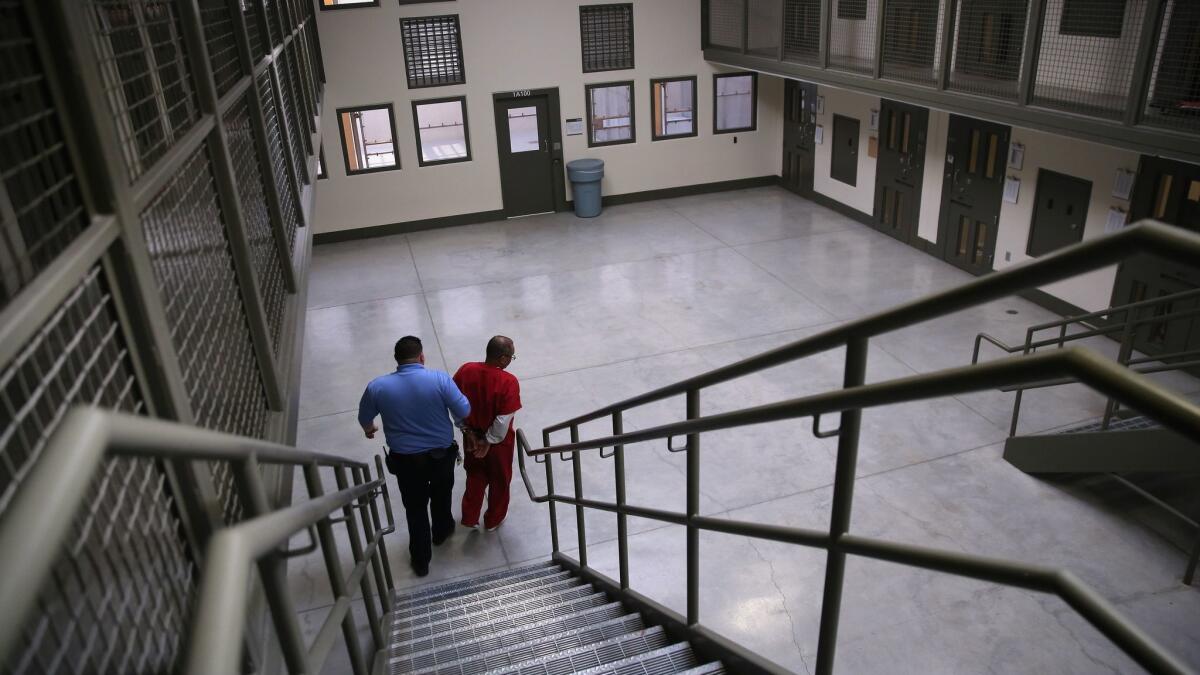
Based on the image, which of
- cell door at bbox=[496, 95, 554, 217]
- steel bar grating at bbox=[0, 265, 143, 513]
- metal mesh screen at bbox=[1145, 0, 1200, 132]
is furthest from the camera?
cell door at bbox=[496, 95, 554, 217]

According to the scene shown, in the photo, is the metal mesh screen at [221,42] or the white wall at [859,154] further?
the white wall at [859,154]

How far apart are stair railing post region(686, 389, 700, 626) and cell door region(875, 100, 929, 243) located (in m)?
9.20

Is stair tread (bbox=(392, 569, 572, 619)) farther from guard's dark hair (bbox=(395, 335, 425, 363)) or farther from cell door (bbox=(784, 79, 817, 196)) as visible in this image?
cell door (bbox=(784, 79, 817, 196))

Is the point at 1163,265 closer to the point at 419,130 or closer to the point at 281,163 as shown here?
the point at 281,163

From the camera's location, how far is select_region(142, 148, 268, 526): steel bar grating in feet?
6.45

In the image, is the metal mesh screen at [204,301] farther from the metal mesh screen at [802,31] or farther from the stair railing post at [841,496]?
the metal mesh screen at [802,31]

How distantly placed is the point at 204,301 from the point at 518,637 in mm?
→ 2316

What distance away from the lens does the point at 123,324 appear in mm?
1585

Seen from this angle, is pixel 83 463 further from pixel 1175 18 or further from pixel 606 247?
pixel 606 247

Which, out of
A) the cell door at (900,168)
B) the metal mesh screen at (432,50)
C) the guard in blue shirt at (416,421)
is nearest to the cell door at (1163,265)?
the cell door at (900,168)

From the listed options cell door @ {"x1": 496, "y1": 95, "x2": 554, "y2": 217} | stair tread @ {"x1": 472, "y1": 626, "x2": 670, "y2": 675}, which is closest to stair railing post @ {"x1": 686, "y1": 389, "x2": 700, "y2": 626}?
stair tread @ {"x1": 472, "y1": 626, "x2": 670, "y2": 675}

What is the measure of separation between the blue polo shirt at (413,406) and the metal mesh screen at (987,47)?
19.4ft

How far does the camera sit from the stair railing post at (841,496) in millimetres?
1706

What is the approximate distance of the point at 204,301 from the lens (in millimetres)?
2260
